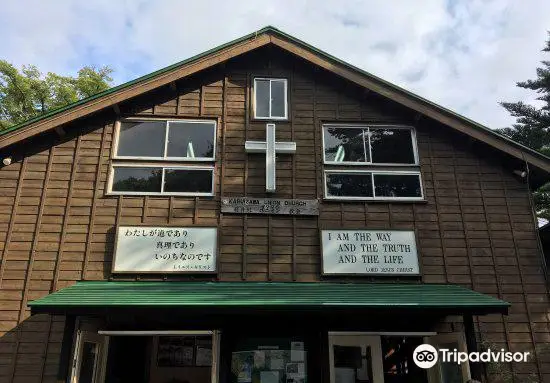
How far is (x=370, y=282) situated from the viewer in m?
9.47

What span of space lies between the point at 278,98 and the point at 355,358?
20.2 feet

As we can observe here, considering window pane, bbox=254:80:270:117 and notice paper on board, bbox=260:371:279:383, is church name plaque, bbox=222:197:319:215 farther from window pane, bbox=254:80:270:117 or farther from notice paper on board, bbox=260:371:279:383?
notice paper on board, bbox=260:371:279:383

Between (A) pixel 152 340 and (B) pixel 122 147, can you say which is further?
(A) pixel 152 340

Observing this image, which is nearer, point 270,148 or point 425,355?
point 425,355

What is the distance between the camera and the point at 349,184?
34.2ft

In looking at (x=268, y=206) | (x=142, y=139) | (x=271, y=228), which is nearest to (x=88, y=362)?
(x=271, y=228)

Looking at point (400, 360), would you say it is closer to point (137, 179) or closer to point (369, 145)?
point (369, 145)

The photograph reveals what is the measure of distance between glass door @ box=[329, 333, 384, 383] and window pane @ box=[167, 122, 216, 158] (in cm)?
491

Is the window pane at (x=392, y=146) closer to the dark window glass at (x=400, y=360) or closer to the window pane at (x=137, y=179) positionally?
the dark window glass at (x=400, y=360)

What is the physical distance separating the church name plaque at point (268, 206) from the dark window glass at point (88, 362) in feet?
12.1

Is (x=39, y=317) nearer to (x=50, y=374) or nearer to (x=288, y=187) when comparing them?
(x=50, y=374)

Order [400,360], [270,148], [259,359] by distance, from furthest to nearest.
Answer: [270,148], [400,360], [259,359]

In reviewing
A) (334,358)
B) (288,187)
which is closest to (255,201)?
(288,187)

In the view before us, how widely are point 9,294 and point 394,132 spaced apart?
29.6ft
